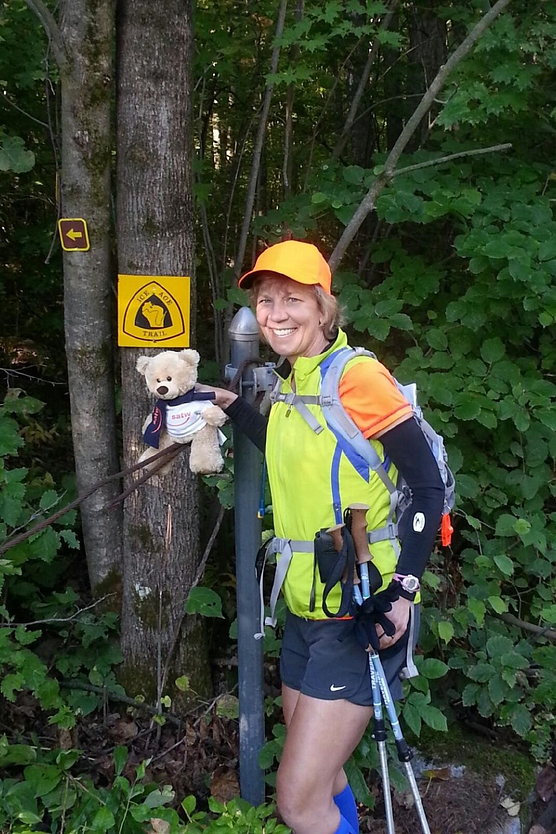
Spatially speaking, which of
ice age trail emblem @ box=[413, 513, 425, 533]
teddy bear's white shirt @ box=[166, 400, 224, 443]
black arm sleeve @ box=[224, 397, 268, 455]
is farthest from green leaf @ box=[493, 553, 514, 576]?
teddy bear's white shirt @ box=[166, 400, 224, 443]

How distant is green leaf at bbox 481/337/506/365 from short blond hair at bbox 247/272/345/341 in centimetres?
159

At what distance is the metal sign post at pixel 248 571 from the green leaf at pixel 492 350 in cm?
167

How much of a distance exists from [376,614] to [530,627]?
211 centimetres

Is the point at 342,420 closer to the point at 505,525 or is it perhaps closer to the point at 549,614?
the point at 505,525

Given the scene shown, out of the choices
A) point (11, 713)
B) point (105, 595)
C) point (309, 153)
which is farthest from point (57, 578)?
point (309, 153)

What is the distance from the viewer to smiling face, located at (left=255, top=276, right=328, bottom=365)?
6.41 feet

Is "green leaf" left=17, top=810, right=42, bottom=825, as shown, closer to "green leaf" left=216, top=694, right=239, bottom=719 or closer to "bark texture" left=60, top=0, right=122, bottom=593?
"green leaf" left=216, top=694, right=239, bottom=719

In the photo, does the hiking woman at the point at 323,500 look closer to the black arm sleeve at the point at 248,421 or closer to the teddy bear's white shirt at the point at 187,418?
the black arm sleeve at the point at 248,421

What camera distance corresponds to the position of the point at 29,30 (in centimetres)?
367

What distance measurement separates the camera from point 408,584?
187 cm

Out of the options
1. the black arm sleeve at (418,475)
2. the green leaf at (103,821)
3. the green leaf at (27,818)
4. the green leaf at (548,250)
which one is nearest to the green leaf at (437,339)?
the green leaf at (548,250)

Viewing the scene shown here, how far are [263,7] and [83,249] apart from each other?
7.24ft

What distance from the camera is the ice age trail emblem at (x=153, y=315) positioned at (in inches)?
102

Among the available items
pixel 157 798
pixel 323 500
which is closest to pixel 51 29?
pixel 323 500
